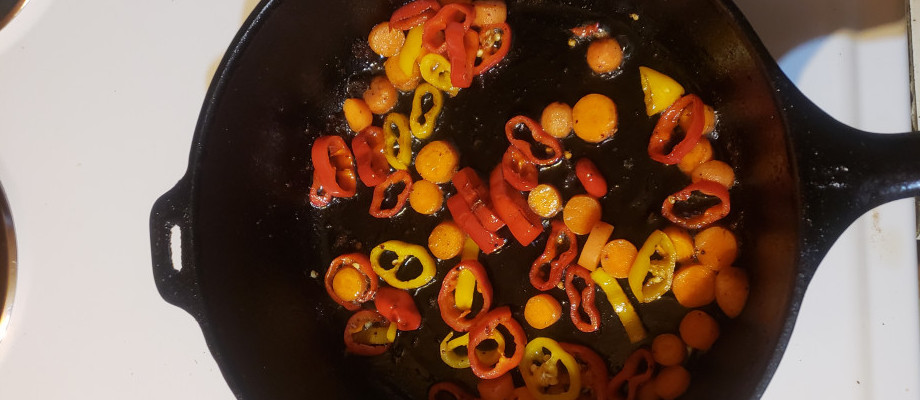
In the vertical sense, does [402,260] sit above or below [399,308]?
above

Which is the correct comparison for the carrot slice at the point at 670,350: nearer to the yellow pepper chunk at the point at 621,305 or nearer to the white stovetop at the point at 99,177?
the yellow pepper chunk at the point at 621,305

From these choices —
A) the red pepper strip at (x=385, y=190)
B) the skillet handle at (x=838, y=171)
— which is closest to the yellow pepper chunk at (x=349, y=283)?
the red pepper strip at (x=385, y=190)

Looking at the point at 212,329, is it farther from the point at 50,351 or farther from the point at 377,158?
the point at 50,351

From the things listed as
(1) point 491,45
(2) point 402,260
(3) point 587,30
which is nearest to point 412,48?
(1) point 491,45

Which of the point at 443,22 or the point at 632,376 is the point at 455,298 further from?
the point at 443,22

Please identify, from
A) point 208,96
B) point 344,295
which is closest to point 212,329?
point 344,295

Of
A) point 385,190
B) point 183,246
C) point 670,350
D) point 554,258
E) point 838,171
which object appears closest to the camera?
point 838,171
